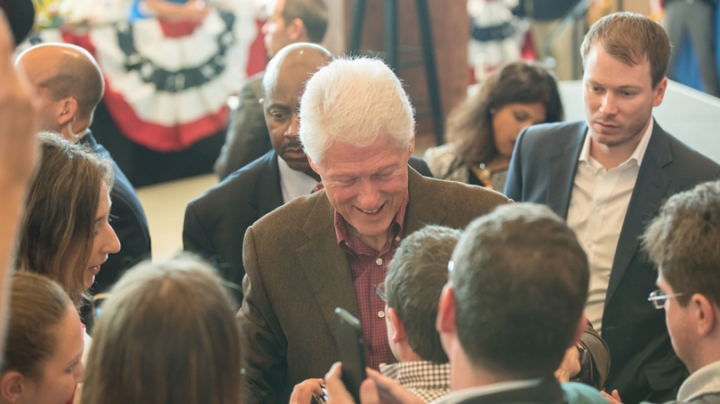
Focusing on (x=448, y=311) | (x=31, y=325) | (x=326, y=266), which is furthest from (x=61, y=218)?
(x=448, y=311)

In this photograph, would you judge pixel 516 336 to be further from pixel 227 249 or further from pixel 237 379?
pixel 227 249

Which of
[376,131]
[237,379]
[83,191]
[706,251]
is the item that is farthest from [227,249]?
[706,251]

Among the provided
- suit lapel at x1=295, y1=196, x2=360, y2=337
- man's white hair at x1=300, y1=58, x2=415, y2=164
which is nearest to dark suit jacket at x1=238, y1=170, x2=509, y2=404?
suit lapel at x1=295, y1=196, x2=360, y2=337

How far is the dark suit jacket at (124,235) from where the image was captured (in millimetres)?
2758

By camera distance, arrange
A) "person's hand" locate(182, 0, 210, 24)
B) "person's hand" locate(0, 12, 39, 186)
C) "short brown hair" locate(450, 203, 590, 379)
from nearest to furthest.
→ "person's hand" locate(0, 12, 39, 186), "short brown hair" locate(450, 203, 590, 379), "person's hand" locate(182, 0, 210, 24)

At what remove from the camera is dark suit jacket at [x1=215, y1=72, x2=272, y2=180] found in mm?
3725

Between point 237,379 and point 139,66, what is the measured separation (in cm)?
555

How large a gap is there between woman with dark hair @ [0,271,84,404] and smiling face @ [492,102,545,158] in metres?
2.66

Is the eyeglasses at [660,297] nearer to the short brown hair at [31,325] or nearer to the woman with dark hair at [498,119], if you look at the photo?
the short brown hair at [31,325]

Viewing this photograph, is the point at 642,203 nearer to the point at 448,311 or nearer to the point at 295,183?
the point at 295,183

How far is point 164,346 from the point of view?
122 cm

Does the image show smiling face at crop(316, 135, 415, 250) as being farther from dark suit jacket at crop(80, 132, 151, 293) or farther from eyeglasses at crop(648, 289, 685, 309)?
dark suit jacket at crop(80, 132, 151, 293)

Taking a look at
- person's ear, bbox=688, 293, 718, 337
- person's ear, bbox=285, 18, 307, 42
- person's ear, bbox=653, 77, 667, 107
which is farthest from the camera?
person's ear, bbox=285, 18, 307, 42

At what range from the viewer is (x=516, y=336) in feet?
3.76
